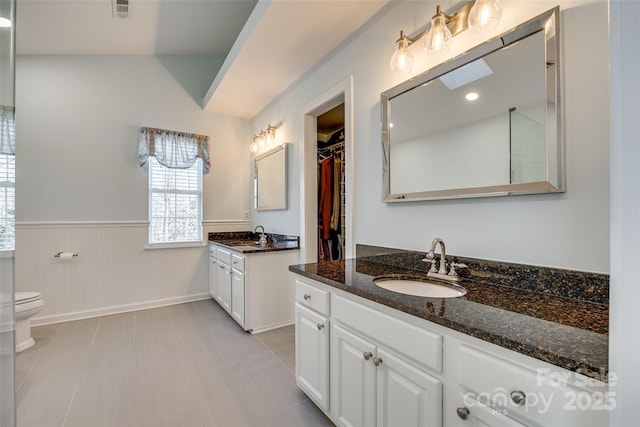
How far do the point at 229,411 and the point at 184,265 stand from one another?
2403mm

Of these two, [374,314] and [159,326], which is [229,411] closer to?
[374,314]

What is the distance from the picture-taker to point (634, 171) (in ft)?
1.59

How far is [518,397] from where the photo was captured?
73cm

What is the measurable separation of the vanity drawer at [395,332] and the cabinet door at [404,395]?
49 millimetres

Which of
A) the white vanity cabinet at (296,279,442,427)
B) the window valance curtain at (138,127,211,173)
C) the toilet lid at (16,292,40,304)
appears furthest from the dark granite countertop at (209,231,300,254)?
the toilet lid at (16,292,40,304)

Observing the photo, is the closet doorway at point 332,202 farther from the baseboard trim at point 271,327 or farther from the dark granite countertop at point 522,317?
the dark granite countertop at point 522,317

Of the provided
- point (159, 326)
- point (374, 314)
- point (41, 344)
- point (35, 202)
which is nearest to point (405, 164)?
point (374, 314)

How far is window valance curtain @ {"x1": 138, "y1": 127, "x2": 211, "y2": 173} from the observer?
3359mm

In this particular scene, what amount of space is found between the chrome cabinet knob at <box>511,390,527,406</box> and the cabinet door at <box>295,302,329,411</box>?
86 cm

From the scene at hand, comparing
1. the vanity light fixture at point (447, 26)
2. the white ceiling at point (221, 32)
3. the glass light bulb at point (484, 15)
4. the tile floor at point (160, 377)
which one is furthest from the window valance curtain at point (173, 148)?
the glass light bulb at point (484, 15)

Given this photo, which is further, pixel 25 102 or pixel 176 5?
pixel 25 102

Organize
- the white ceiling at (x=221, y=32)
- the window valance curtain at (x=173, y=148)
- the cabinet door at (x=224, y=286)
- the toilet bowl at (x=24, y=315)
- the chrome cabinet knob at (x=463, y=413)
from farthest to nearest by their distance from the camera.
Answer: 1. the window valance curtain at (x=173, y=148)
2. the cabinet door at (x=224, y=286)
3. the toilet bowl at (x=24, y=315)
4. the white ceiling at (x=221, y=32)
5. the chrome cabinet knob at (x=463, y=413)

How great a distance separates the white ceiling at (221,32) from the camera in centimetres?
199

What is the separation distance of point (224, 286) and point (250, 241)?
2.39ft
